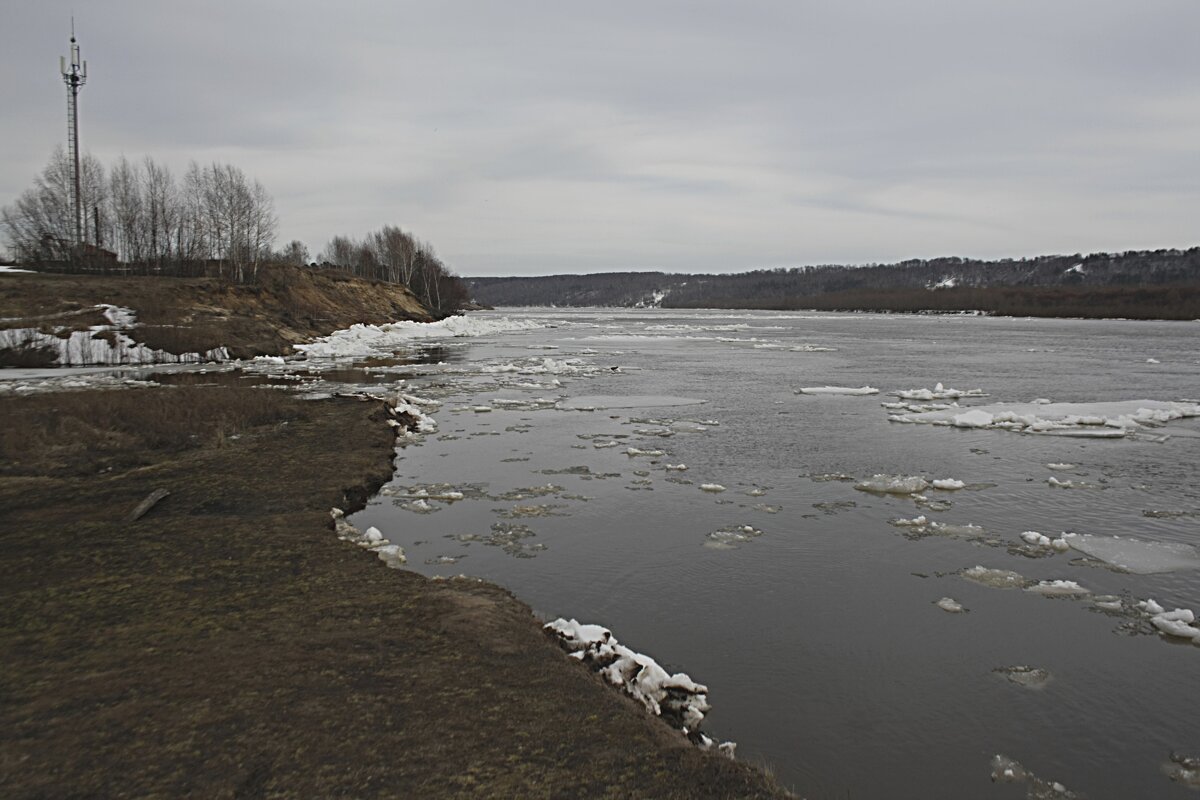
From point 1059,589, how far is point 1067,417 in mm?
11536

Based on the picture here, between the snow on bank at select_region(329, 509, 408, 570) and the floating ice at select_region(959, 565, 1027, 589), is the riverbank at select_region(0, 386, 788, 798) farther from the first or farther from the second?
the floating ice at select_region(959, 565, 1027, 589)

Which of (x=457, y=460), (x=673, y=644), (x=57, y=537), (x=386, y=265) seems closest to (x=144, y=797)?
(x=673, y=644)

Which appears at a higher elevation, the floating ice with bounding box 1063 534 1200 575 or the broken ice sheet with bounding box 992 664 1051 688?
the floating ice with bounding box 1063 534 1200 575

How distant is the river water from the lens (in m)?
4.88

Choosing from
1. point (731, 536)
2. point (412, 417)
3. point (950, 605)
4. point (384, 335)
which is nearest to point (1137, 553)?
point (950, 605)

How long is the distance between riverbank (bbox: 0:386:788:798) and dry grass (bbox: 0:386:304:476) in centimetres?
250

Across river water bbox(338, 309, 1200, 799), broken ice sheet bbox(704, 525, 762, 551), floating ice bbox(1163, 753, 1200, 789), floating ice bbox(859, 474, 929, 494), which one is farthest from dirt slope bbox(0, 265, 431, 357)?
floating ice bbox(1163, 753, 1200, 789)

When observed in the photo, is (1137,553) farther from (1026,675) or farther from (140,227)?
(140,227)

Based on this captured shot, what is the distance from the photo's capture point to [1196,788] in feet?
14.5

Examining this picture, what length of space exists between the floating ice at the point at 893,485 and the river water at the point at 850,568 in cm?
26

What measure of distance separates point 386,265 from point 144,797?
99256 millimetres

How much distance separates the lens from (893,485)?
11148 millimetres

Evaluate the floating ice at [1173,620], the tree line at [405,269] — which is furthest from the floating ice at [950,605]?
the tree line at [405,269]

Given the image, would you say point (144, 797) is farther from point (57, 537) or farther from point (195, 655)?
point (57, 537)
